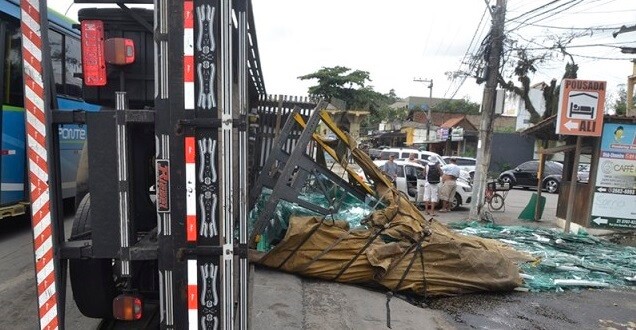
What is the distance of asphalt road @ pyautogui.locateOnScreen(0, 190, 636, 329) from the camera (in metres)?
4.23

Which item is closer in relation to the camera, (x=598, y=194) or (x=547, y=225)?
(x=598, y=194)

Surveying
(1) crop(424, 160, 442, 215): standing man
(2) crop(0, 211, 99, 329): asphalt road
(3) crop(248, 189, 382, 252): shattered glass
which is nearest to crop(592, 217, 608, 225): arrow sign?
(1) crop(424, 160, 442, 215): standing man

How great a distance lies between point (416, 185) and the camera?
14.8m

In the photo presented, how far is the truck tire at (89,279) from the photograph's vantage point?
2703mm

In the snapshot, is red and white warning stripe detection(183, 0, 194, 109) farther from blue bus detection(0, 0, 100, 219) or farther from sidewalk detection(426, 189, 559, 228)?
sidewalk detection(426, 189, 559, 228)

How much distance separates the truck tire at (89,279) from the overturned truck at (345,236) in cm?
233

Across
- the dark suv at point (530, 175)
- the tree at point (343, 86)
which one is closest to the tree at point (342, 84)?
the tree at point (343, 86)

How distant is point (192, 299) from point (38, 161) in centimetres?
101

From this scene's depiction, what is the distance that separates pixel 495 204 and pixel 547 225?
9.64 ft

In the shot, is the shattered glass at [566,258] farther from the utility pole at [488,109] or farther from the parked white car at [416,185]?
the parked white car at [416,185]

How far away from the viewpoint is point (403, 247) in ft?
17.7

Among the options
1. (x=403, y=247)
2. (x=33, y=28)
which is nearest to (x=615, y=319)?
(x=403, y=247)

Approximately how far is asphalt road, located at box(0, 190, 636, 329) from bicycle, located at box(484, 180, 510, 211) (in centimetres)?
781

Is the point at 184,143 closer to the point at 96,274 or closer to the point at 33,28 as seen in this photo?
the point at 33,28
